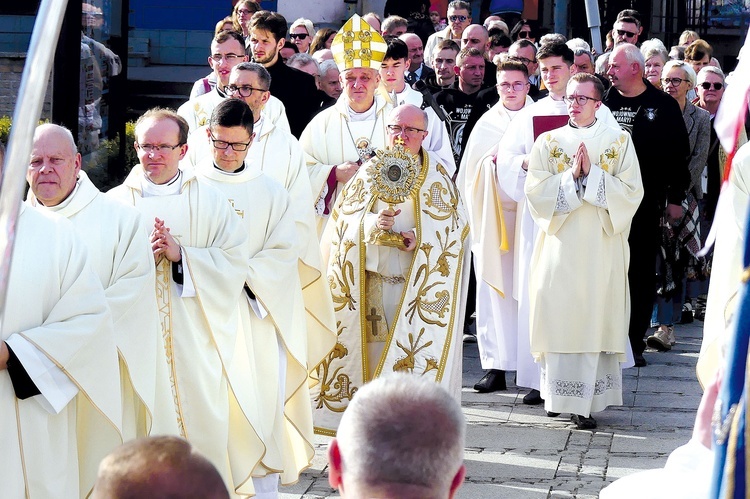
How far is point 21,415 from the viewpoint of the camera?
16.5ft

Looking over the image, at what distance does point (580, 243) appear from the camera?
8.20m

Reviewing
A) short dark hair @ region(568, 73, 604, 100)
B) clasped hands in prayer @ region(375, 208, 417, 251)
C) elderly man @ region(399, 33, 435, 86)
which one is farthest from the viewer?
elderly man @ region(399, 33, 435, 86)

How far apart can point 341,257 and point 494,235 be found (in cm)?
169

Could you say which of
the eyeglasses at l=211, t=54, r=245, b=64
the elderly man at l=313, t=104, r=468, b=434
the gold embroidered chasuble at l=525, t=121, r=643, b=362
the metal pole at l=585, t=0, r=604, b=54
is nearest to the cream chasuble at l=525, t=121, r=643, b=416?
the gold embroidered chasuble at l=525, t=121, r=643, b=362

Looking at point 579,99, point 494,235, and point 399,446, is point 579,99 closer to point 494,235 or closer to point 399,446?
point 494,235


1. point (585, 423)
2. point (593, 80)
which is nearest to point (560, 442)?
point (585, 423)

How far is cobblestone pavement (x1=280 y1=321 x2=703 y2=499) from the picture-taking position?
22.8ft

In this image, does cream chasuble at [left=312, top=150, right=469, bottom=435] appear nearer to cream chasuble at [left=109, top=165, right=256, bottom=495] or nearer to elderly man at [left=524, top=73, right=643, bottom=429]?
elderly man at [left=524, top=73, right=643, bottom=429]

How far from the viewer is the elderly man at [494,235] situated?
902cm

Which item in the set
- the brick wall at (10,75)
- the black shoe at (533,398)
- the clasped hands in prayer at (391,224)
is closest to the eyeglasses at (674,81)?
the black shoe at (533,398)

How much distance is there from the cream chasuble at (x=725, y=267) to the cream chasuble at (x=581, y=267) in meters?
2.39

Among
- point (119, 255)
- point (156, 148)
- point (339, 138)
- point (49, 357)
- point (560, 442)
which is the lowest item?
point (560, 442)

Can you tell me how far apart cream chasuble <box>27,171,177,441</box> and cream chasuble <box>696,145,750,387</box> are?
2111mm

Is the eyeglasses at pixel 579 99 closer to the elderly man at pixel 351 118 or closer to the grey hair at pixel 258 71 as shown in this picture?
the elderly man at pixel 351 118
